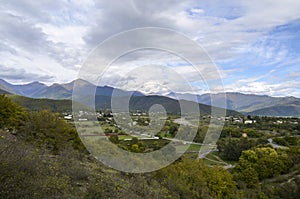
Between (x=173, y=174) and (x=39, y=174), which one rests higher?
(x=39, y=174)

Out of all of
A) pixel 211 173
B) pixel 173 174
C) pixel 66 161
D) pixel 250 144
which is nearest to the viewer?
pixel 66 161

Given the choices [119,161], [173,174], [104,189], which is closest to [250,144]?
[173,174]

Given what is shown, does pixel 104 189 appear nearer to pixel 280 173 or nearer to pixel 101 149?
pixel 101 149

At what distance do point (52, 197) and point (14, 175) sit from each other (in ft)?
3.53

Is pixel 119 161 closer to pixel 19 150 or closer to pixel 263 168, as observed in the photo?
pixel 19 150

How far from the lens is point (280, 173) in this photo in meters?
34.8

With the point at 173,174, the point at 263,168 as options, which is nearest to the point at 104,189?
the point at 173,174

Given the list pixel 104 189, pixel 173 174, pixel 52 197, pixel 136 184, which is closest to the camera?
pixel 52 197

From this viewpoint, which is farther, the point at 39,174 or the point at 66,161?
the point at 66,161

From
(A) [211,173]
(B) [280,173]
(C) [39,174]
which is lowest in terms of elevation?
(B) [280,173]

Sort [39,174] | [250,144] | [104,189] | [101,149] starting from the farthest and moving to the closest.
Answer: [250,144] → [101,149] → [104,189] → [39,174]

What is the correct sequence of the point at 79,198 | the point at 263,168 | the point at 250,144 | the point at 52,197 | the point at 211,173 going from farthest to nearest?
the point at 250,144, the point at 263,168, the point at 211,173, the point at 79,198, the point at 52,197

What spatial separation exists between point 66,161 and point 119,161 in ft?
9.13

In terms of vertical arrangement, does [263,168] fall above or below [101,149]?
below
